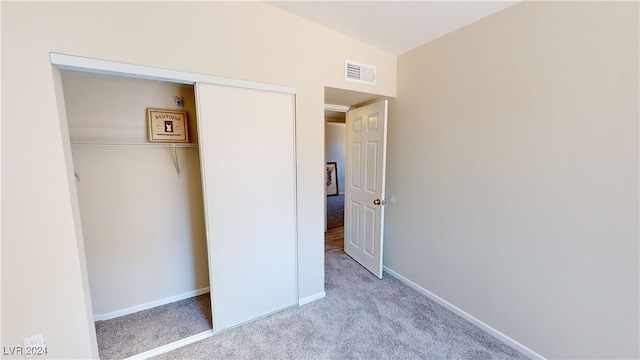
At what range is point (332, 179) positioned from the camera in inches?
280

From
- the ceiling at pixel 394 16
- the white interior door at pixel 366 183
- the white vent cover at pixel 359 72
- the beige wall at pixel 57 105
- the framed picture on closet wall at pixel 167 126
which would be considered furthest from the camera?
the white interior door at pixel 366 183

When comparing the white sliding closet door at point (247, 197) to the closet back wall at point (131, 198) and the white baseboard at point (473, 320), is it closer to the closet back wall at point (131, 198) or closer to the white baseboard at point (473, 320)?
the closet back wall at point (131, 198)

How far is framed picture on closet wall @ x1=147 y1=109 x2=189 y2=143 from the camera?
2.06 m

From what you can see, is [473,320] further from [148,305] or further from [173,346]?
[148,305]

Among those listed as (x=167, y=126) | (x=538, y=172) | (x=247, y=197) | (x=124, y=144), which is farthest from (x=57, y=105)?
(x=538, y=172)

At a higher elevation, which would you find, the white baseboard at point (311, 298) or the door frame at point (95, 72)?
the door frame at point (95, 72)

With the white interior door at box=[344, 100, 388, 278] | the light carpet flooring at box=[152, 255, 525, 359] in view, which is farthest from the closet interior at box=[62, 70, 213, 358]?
the white interior door at box=[344, 100, 388, 278]

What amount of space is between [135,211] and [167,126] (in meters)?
0.79

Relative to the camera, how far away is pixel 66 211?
1369mm

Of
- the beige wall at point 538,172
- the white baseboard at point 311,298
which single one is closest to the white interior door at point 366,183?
the beige wall at point 538,172

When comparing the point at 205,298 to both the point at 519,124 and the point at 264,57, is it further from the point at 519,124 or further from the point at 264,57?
the point at 519,124

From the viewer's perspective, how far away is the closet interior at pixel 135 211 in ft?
6.24

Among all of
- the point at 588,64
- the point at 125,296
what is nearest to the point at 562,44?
the point at 588,64

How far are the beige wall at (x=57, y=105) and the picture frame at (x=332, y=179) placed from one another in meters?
5.27
